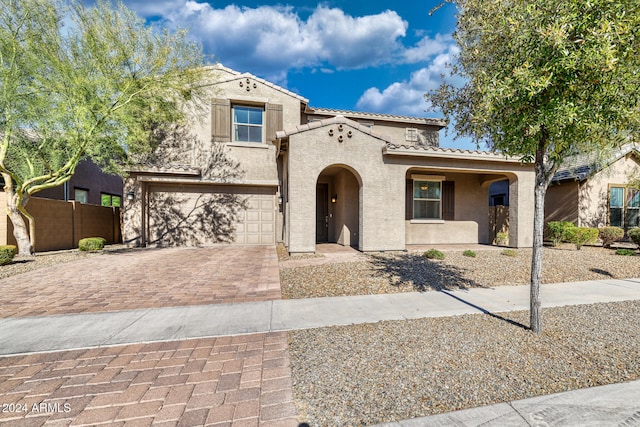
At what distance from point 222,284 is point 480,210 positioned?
12.0m

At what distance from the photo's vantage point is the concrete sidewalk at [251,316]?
367 centimetres

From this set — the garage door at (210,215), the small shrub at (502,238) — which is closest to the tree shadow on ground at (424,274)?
the small shrub at (502,238)

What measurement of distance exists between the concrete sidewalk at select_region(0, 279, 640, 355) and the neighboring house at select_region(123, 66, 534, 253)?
4.89 metres

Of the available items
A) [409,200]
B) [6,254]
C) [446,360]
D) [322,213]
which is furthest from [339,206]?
[6,254]

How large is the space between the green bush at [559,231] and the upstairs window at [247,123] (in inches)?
566

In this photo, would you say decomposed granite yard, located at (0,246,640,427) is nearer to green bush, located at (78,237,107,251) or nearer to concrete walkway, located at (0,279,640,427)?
concrete walkway, located at (0,279,640,427)

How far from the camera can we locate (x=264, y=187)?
42.5 ft

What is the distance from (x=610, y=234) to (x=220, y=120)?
60.5 ft

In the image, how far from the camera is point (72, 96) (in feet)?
28.5

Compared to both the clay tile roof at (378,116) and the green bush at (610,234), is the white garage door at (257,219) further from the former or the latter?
the green bush at (610,234)

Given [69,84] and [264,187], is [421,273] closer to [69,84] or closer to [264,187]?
[264,187]

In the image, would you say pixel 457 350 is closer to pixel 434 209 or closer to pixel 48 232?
pixel 434 209

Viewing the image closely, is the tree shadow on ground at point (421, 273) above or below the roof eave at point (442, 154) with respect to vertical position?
below

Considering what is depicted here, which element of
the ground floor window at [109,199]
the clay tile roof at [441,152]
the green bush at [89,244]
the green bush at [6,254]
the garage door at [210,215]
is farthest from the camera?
the ground floor window at [109,199]
